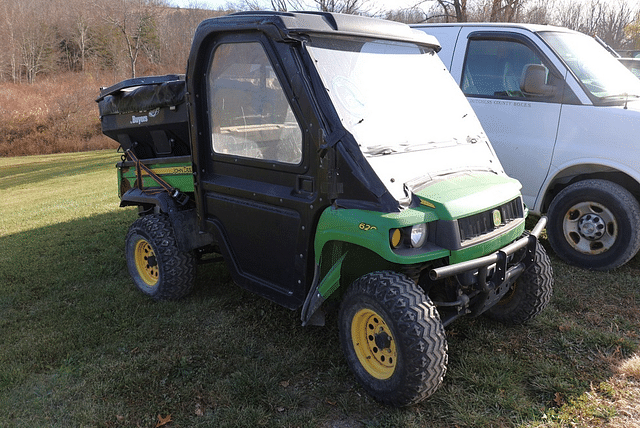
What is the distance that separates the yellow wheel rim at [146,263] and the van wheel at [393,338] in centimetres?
243

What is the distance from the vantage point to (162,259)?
4621 mm

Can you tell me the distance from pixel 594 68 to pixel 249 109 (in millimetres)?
3715

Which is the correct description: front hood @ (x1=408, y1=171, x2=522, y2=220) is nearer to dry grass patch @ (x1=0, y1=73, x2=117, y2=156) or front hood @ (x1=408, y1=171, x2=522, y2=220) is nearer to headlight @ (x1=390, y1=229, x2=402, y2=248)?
headlight @ (x1=390, y1=229, x2=402, y2=248)

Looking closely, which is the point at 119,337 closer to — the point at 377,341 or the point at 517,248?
the point at 377,341

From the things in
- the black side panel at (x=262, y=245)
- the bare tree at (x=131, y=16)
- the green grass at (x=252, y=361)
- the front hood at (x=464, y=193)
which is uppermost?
the bare tree at (x=131, y=16)

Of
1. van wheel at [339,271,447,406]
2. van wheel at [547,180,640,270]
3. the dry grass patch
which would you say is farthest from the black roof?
the dry grass patch

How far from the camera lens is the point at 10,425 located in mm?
3246

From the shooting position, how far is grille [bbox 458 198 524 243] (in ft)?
10.3

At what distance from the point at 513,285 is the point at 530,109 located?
227 centimetres

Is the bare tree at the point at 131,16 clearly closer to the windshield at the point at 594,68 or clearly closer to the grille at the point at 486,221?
the windshield at the point at 594,68

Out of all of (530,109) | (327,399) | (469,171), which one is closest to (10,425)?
Answer: (327,399)

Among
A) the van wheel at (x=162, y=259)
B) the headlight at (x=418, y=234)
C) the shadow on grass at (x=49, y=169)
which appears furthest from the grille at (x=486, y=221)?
the shadow on grass at (x=49, y=169)

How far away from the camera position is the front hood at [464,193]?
10.0 feet

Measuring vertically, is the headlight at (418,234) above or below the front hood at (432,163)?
below
